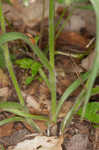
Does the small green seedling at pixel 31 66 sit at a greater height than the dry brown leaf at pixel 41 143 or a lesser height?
greater

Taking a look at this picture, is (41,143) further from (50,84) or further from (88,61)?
(88,61)

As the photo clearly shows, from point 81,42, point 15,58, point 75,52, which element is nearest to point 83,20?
point 81,42

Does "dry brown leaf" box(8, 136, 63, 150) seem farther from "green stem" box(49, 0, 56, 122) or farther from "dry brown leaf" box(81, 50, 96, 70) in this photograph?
"dry brown leaf" box(81, 50, 96, 70)

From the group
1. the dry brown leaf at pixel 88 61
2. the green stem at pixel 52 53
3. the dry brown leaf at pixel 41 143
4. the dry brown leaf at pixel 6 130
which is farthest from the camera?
the dry brown leaf at pixel 88 61

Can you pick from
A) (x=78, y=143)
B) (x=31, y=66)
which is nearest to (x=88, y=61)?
(x=31, y=66)

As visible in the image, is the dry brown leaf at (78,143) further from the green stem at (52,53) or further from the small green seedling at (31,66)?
the small green seedling at (31,66)

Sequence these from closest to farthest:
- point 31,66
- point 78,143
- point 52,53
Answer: point 52,53 → point 78,143 → point 31,66

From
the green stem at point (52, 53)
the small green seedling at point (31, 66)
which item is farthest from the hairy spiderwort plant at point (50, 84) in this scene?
the small green seedling at point (31, 66)

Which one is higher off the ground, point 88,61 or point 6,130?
point 88,61

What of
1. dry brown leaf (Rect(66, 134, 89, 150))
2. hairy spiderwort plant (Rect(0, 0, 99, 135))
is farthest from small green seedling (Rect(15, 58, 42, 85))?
dry brown leaf (Rect(66, 134, 89, 150))

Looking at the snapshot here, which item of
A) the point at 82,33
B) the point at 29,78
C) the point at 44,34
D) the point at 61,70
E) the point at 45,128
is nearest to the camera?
the point at 45,128

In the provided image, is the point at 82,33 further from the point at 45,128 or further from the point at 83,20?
the point at 45,128
